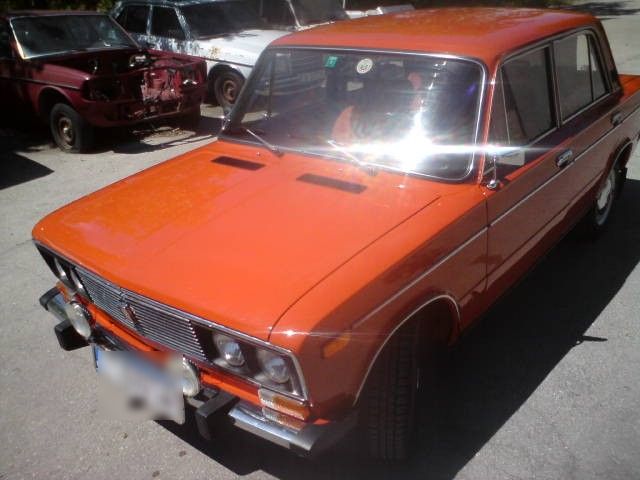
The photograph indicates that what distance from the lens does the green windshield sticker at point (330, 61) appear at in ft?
10.2

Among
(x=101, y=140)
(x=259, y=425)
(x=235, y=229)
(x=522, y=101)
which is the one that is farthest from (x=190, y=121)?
(x=259, y=425)

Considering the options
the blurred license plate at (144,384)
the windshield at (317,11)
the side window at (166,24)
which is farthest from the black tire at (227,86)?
the blurred license plate at (144,384)

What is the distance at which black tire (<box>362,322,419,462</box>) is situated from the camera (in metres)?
2.28

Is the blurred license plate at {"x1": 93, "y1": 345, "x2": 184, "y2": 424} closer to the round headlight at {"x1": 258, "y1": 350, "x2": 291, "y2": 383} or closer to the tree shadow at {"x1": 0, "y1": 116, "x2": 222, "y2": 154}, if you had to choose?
the round headlight at {"x1": 258, "y1": 350, "x2": 291, "y2": 383}

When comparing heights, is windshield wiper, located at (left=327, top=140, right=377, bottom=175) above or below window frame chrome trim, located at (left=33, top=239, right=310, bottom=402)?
above

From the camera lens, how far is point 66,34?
7883mm

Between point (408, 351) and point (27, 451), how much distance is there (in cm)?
192

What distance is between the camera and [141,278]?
2207 mm

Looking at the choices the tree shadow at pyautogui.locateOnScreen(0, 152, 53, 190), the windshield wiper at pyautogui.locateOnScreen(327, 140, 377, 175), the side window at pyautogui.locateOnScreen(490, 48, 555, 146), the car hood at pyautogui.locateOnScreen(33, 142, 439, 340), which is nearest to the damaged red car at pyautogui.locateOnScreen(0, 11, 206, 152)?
the tree shadow at pyautogui.locateOnScreen(0, 152, 53, 190)

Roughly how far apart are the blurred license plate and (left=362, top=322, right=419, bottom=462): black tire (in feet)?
2.55

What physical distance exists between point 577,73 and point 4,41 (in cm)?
749

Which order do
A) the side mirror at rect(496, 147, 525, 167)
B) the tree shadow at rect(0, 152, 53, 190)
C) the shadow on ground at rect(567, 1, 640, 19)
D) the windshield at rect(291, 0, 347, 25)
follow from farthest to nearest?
the shadow on ground at rect(567, 1, 640, 19), the windshield at rect(291, 0, 347, 25), the tree shadow at rect(0, 152, 53, 190), the side mirror at rect(496, 147, 525, 167)

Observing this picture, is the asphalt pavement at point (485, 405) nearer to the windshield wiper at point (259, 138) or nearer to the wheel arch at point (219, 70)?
the windshield wiper at point (259, 138)

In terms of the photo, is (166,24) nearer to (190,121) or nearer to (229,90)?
(229,90)
